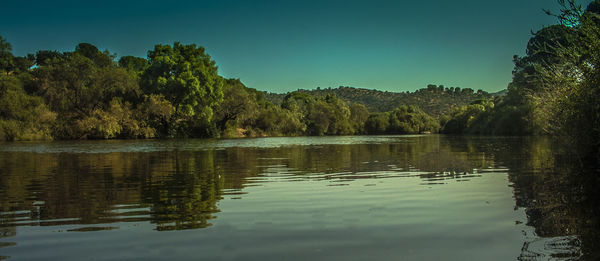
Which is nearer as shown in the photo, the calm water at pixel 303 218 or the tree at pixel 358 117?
the calm water at pixel 303 218

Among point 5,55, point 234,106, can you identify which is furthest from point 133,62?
point 234,106

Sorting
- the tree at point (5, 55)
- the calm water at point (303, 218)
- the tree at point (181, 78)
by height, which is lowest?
the calm water at point (303, 218)

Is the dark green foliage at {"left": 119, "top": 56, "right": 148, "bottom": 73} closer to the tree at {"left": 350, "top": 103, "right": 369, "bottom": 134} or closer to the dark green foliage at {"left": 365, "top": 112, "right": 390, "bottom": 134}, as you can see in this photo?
the tree at {"left": 350, "top": 103, "right": 369, "bottom": 134}

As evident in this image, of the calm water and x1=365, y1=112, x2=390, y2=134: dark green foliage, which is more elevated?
x1=365, y1=112, x2=390, y2=134: dark green foliage

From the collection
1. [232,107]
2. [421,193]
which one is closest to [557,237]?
[421,193]

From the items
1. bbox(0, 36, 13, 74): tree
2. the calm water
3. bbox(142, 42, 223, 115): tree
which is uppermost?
bbox(0, 36, 13, 74): tree

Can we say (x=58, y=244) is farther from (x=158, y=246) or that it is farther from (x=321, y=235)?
(x=321, y=235)

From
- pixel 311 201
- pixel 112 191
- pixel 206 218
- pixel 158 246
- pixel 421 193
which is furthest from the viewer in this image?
pixel 112 191

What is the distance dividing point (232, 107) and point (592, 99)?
67.2 m

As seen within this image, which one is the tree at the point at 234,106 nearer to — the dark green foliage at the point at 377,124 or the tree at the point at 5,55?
the tree at the point at 5,55

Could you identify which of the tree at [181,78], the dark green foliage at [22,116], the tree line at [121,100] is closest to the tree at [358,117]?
the tree line at [121,100]

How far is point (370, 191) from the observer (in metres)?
9.23

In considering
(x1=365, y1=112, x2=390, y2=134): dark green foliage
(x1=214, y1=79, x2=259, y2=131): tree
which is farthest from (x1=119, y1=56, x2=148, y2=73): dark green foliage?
(x1=365, y1=112, x2=390, y2=134): dark green foliage

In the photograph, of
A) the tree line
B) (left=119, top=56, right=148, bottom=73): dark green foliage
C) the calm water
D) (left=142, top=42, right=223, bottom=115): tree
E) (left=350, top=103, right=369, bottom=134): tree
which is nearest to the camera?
the calm water
